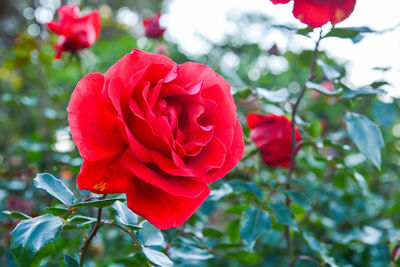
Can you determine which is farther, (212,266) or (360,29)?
(212,266)

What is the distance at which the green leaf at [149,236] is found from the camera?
478 millimetres

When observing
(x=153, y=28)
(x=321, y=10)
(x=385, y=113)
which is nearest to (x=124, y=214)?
(x=321, y=10)

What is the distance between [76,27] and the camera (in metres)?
0.93

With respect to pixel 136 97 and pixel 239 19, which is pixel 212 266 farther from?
pixel 239 19

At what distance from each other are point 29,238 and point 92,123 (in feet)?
0.48

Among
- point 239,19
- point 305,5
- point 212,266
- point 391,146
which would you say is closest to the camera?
point 305,5

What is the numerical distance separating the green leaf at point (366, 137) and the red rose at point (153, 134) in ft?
0.86

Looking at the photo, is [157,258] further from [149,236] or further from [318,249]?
[318,249]

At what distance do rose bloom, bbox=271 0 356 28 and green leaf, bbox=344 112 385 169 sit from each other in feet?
0.64

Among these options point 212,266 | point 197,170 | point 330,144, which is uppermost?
point 197,170

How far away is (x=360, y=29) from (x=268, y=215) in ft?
1.16

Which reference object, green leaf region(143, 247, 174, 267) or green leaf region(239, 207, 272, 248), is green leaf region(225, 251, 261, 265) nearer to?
green leaf region(239, 207, 272, 248)

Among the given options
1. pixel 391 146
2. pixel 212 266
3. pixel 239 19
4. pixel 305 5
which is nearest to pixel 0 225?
pixel 212 266

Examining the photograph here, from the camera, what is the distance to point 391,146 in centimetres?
91
